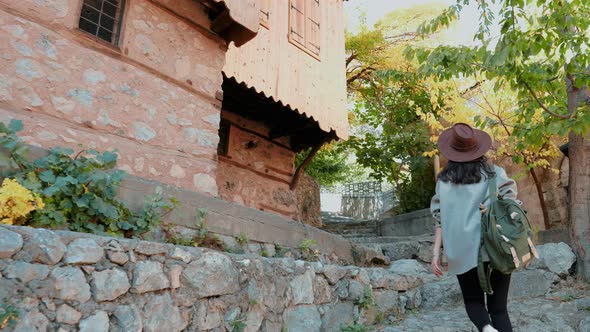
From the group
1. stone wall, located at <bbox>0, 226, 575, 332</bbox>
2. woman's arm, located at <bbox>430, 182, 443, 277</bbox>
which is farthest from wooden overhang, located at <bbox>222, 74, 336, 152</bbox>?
woman's arm, located at <bbox>430, 182, 443, 277</bbox>

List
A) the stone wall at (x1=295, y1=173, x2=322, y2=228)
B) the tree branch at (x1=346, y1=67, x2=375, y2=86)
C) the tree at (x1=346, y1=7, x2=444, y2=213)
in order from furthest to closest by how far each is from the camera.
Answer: the tree branch at (x1=346, y1=67, x2=375, y2=86) < the tree at (x1=346, y1=7, x2=444, y2=213) < the stone wall at (x1=295, y1=173, x2=322, y2=228)

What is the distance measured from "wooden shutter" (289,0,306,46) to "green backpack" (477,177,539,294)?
5.27m

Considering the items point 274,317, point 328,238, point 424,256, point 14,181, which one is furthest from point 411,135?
point 14,181

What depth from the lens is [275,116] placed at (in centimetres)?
791

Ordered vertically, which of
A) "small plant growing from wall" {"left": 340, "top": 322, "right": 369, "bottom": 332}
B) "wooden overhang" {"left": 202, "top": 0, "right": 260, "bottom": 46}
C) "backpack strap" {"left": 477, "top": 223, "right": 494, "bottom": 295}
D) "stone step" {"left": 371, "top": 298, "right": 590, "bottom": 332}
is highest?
"wooden overhang" {"left": 202, "top": 0, "right": 260, "bottom": 46}

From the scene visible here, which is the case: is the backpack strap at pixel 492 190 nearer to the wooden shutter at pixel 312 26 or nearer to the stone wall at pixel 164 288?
the stone wall at pixel 164 288

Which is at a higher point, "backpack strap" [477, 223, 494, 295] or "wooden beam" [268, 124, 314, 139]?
"wooden beam" [268, 124, 314, 139]

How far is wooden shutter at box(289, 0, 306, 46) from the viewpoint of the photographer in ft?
23.9

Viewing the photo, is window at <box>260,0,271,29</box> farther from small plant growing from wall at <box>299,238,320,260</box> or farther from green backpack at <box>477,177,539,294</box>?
green backpack at <box>477,177,539,294</box>

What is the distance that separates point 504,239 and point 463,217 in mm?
299

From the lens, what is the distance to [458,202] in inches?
111

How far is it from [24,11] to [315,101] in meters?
4.52

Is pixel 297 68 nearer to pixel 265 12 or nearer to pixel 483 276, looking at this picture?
pixel 265 12

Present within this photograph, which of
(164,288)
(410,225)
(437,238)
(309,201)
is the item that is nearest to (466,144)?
(437,238)
